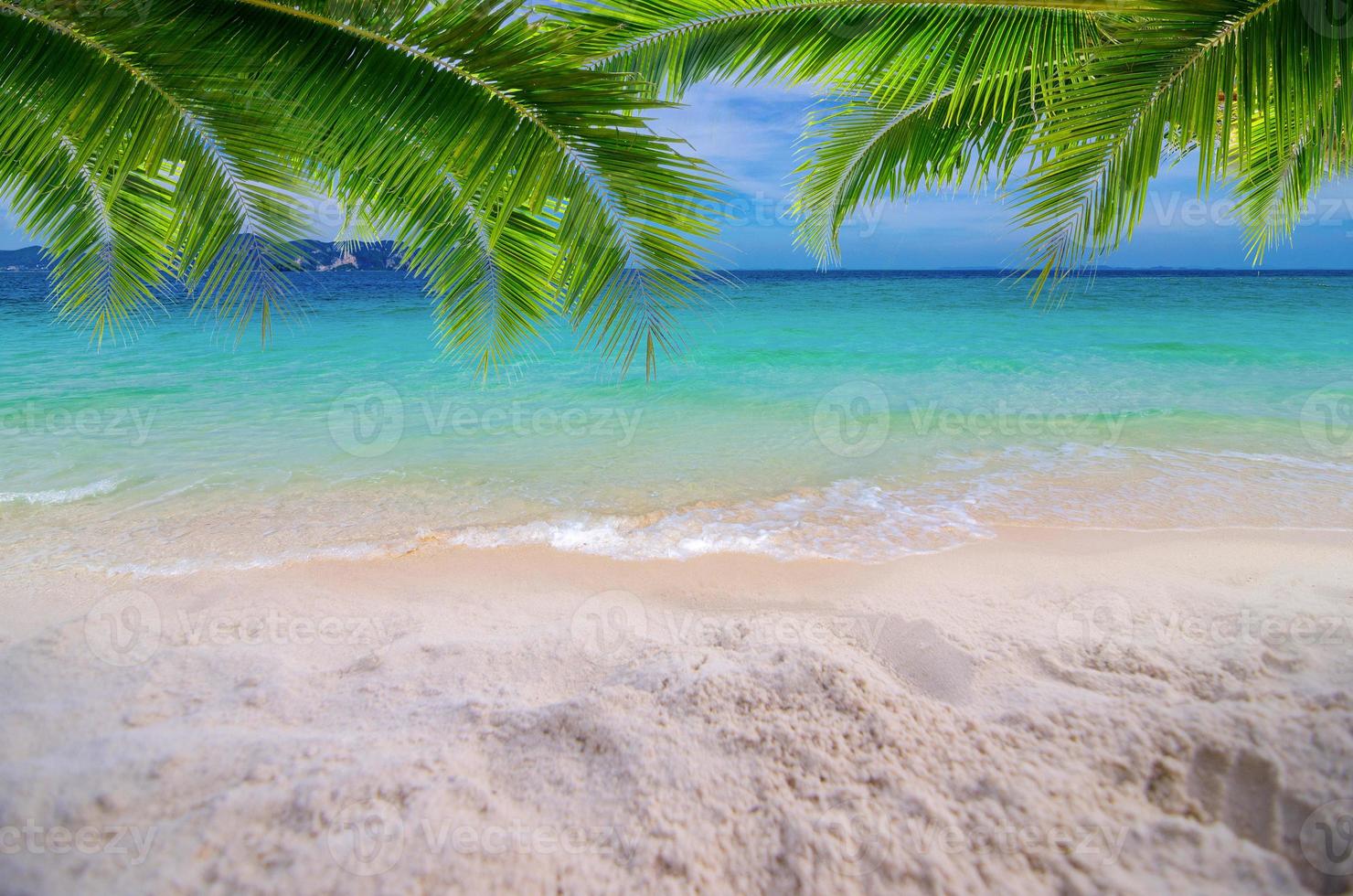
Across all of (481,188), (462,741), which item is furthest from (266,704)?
(481,188)

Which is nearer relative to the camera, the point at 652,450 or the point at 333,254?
the point at 333,254

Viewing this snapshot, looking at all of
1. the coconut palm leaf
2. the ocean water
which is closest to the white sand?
the coconut palm leaf

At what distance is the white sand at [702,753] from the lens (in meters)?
1.39

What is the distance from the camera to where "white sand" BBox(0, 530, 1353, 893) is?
1.39m

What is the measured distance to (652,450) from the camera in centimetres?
694

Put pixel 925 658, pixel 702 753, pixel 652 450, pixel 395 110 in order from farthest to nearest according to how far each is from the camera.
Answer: pixel 652 450 → pixel 925 658 → pixel 395 110 → pixel 702 753

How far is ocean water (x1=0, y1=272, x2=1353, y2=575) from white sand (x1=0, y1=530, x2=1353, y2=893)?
4.28ft

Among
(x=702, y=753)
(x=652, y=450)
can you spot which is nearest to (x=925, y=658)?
(x=702, y=753)

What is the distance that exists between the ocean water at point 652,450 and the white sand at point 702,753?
131 cm

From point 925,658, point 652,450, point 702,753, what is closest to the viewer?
point 702,753

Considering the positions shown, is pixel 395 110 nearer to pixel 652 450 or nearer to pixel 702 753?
pixel 702 753

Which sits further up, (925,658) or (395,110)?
(395,110)

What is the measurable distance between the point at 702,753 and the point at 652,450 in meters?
5.26

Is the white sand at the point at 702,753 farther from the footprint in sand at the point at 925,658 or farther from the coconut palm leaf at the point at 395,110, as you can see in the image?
the coconut palm leaf at the point at 395,110
